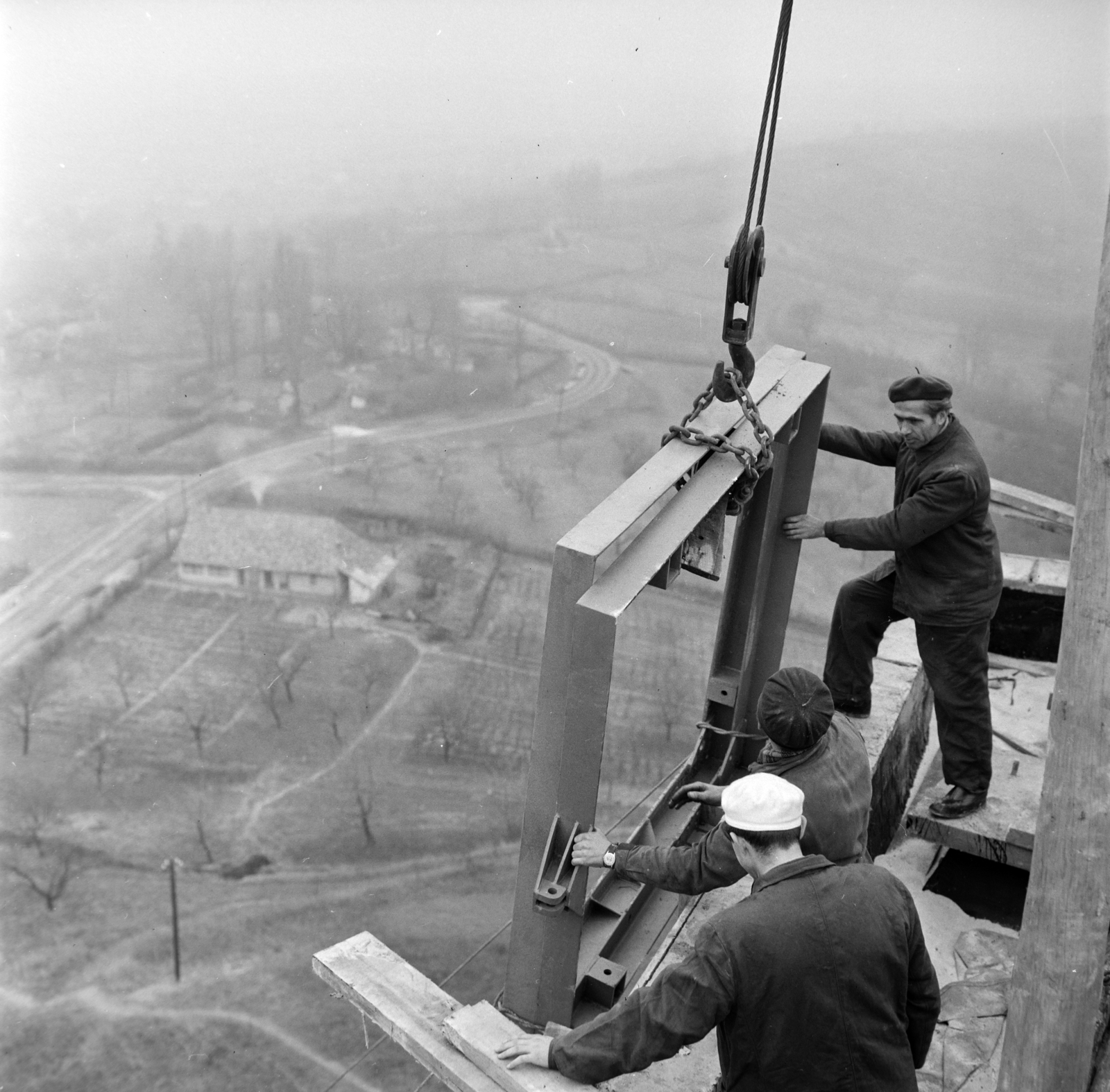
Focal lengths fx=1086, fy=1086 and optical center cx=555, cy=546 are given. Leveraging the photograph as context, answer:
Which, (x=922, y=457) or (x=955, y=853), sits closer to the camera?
(x=922, y=457)

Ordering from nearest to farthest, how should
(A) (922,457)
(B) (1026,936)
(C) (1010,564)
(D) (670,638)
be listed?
(B) (1026,936) < (A) (922,457) < (C) (1010,564) < (D) (670,638)

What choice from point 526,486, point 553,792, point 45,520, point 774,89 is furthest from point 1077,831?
point 526,486

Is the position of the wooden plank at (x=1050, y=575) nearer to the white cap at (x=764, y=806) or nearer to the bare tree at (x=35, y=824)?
the white cap at (x=764, y=806)

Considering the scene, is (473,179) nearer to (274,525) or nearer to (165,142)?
(165,142)

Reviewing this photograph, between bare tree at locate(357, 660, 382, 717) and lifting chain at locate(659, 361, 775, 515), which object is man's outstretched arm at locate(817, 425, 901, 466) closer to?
lifting chain at locate(659, 361, 775, 515)

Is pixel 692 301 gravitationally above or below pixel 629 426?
above

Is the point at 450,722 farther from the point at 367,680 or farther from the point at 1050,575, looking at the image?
the point at 1050,575

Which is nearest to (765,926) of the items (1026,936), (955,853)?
(1026,936)
